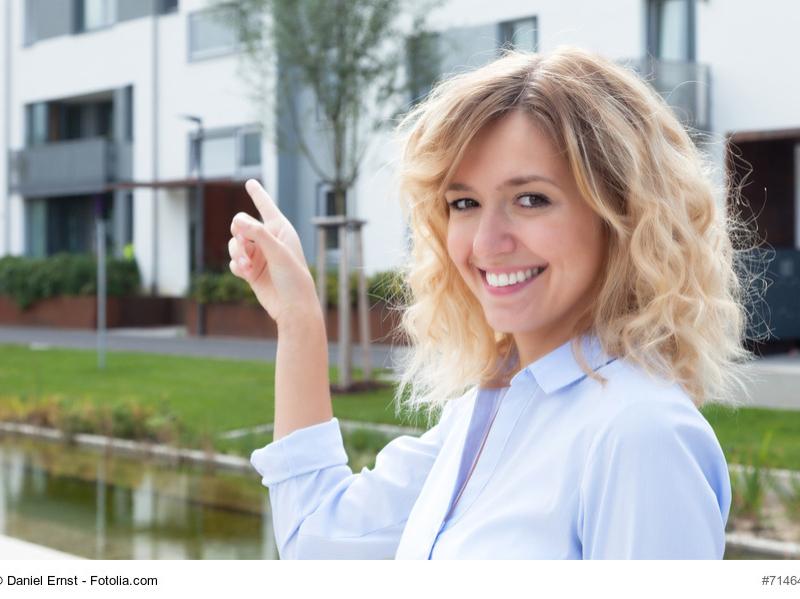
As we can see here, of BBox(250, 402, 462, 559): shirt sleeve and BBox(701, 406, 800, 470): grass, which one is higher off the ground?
BBox(250, 402, 462, 559): shirt sleeve

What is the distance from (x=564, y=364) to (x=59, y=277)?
1716cm

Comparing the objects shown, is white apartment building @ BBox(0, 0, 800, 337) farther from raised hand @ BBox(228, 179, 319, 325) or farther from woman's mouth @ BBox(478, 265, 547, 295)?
woman's mouth @ BBox(478, 265, 547, 295)

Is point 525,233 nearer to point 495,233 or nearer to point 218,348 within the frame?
point 495,233

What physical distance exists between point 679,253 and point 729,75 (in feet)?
38.8

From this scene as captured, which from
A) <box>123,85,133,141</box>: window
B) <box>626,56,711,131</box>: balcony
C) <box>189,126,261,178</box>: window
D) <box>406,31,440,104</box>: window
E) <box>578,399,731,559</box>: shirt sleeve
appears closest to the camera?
<box>578,399,731,559</box>: shirt sleeve

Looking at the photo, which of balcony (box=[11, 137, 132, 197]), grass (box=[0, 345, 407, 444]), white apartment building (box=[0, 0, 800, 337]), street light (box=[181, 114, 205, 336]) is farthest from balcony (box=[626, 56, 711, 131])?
balcony (box=[11, 137, 132, 197])

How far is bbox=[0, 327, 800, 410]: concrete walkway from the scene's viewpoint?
8.04m

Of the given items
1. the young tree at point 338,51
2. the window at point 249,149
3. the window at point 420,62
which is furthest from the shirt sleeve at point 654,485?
the window at point 249,149

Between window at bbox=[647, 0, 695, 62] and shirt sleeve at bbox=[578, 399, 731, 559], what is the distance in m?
12.7

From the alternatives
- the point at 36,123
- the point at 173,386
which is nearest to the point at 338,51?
the point at 173,386

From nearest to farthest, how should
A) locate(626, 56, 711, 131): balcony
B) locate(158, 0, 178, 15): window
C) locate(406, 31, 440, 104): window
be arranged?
locate(626, 56, 711, 131): balcony → locate(406, 31, 440, 104): window → locate(158, 0, 178, 15): window

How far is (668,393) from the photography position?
1014mm

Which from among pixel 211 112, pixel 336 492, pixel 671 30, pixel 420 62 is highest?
pixel 671 30

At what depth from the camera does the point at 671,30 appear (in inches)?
525
